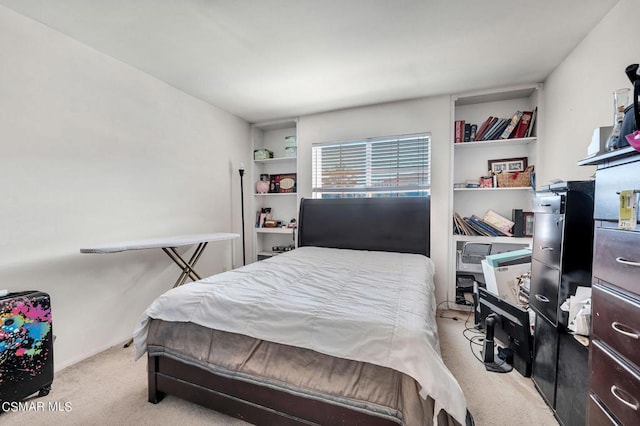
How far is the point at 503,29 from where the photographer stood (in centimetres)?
189

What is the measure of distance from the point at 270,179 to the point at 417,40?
268 centimetres

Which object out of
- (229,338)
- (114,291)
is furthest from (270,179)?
(229,338)

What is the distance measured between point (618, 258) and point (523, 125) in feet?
7.99

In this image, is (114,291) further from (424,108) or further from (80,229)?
(424,108)

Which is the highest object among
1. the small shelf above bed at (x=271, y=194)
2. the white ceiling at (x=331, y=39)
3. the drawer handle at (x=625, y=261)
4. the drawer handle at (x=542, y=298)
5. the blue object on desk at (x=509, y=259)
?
the white ceiling at (x=331, y=39)

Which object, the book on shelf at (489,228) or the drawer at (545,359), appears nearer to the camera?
the drawer at (545,359)

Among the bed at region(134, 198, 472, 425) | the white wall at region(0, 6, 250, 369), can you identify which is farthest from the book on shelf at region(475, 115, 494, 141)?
the white wall at region(0, 6, 250, 369)

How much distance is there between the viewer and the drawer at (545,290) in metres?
1.50

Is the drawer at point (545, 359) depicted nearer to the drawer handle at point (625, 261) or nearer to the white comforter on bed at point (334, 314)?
the white comforter on bed at point (334, 314)

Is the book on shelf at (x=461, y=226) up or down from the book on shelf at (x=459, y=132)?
down

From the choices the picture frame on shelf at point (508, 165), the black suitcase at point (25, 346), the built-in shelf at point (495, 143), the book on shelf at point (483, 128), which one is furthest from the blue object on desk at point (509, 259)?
the black suitcase at point (25, 346)

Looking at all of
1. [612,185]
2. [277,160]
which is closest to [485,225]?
[612,185]

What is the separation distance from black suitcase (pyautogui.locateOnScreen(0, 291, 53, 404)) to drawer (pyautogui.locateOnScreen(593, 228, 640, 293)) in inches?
114

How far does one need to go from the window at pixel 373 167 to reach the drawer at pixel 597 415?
2.40 m
